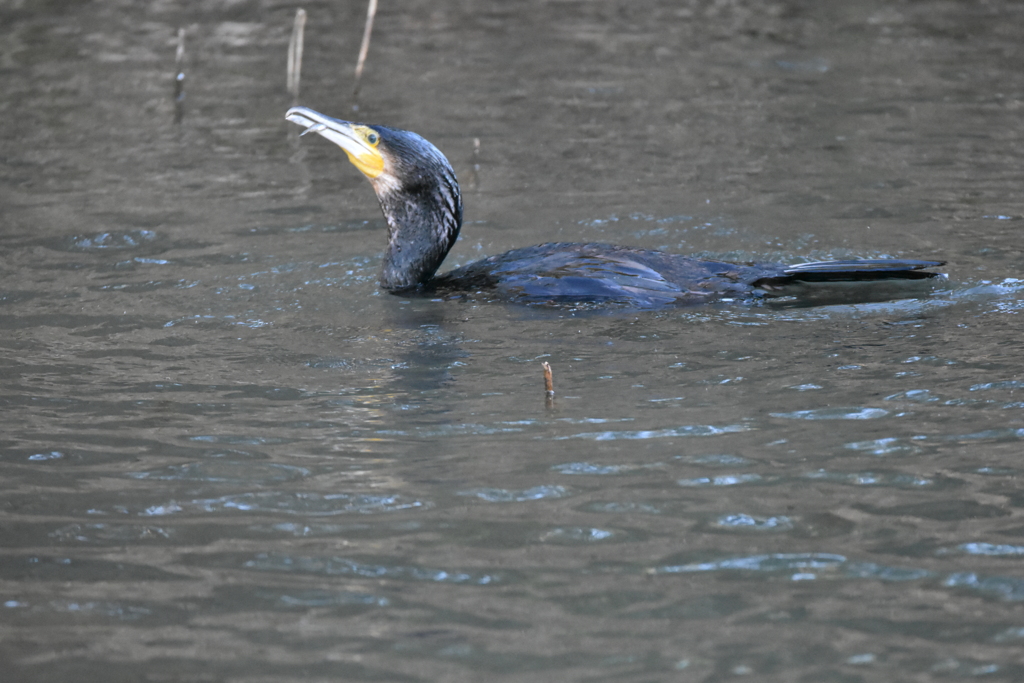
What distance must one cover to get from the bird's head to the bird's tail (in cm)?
216

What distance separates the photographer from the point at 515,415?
16.1 ft

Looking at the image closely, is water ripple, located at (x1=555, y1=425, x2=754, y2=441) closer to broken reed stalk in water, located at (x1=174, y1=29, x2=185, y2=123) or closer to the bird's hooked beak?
the bird's hooked beak

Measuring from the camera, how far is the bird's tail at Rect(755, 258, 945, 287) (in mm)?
5871

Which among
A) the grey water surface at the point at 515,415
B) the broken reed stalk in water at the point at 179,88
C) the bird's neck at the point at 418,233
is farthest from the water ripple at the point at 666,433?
the broken reed stalk in water at the point at 179,88

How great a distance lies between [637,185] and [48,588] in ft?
20.6

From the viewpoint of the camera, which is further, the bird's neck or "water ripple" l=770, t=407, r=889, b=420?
the bird's neck

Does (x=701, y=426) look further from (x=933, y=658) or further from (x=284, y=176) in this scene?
(x=284, y=176)

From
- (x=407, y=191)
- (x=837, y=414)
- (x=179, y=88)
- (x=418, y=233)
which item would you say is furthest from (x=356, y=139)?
(x=179, y=88)

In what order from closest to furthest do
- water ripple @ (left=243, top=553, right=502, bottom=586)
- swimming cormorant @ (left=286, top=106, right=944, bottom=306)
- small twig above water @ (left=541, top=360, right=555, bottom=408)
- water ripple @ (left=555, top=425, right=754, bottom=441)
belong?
water ripple @ (left=243, top=553, right=502, bottom=586) → water ripple @ (left=555, top=425, right=754, bottom=441) → small twig above water @ (left=541, top=360, right=555, bottom=408) → swimming cormorant @ (left=286, top=106, right=944, bottom=306)

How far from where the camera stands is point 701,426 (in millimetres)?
4703

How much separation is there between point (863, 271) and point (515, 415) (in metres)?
2.21

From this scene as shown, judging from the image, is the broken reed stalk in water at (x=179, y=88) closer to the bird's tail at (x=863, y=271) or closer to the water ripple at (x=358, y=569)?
the bird's tail at (x=863, y=271)

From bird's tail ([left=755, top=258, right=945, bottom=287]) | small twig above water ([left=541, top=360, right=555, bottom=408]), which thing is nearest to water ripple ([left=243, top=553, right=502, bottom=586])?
small twig above water ([left=541, top=360, right=555, bottom=408])

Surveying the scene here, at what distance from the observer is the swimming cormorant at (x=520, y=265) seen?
6230 millimetres
